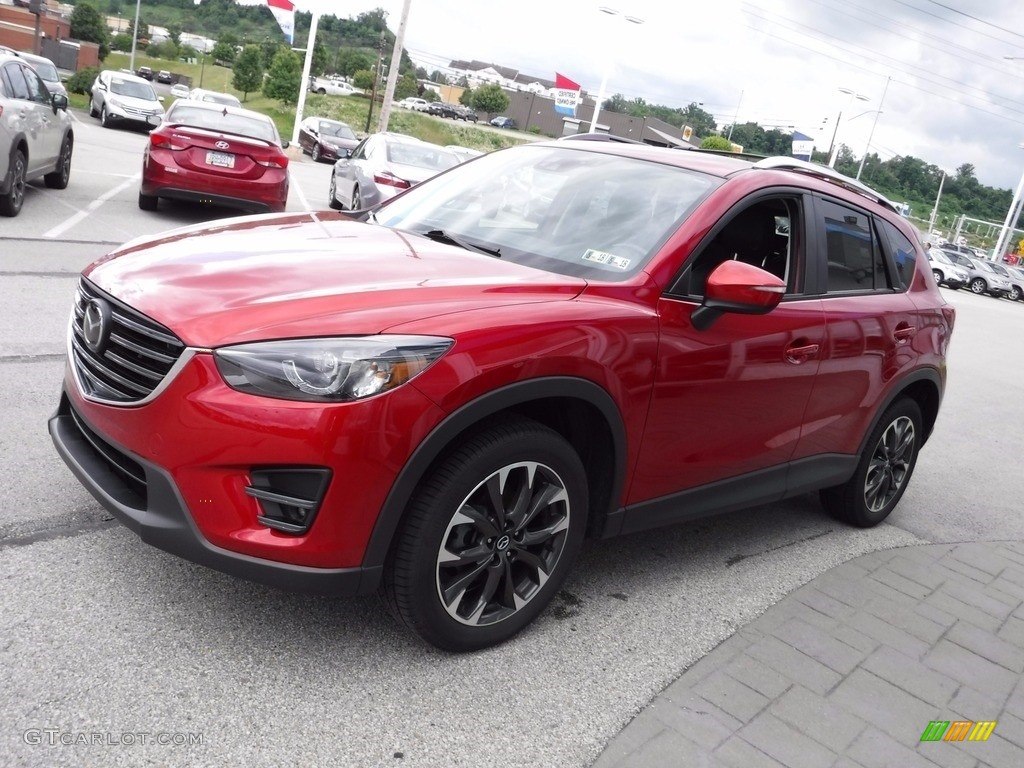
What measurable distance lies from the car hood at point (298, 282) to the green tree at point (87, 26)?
90422 millimetres

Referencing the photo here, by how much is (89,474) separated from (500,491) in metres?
1.30

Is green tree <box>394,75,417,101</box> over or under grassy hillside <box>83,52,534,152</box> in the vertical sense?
over

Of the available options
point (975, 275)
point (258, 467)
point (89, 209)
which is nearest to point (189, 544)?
point (258, 467)

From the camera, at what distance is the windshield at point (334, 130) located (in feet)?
102

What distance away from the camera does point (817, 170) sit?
4.54m

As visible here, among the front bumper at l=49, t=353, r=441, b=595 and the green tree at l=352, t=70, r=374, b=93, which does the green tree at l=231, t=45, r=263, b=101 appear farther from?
the front bumper at l=49, t=353, r=441, b=595

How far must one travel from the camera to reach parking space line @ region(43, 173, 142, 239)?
9623 millimetres

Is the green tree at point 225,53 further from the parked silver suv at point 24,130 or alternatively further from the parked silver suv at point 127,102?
the parked silver suv at point 24,130

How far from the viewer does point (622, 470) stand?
3.43 meters

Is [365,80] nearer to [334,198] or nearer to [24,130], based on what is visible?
[334,198]

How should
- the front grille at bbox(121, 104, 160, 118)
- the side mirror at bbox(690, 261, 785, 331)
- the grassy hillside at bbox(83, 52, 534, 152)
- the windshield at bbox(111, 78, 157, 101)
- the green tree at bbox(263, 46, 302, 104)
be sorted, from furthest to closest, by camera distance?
the grassy hillside at bbox(83, 52, 534, 152) < the green tree at bbox(263, 46, 302, 104) < the windshield at bbox(111, 78, 157, 101) < the front grille at bbox(121, 104, 160, 118) < the side mirror at bbox(690, 261, 785, 331)

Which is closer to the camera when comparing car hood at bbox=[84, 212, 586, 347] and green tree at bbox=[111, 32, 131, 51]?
car hood at bbox=[84, 212, 586, 347]

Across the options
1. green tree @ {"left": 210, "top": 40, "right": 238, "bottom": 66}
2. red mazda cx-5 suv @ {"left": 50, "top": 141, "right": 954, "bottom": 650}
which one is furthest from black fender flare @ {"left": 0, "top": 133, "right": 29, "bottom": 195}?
green tree @ {"left": 210, "top": 40, "right": 238, "bottom": 66}

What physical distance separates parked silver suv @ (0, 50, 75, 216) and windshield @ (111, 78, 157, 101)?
18.7 metres
